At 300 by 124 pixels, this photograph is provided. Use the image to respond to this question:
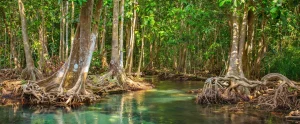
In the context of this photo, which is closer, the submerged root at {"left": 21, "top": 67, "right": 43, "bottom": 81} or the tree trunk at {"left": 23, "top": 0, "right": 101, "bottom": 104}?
the tree trunk at {"left": 23, "top": 0, "right": 101, "bottom": 104}

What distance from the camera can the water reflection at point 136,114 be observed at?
32.6ft

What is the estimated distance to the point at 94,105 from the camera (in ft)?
41.6

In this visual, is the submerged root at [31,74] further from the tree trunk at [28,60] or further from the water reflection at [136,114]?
the water reflection at [136,114]

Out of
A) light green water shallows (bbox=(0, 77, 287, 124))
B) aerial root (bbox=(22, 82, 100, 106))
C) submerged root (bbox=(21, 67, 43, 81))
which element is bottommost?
light green water shallows (bbox=(0, 77, 287, 124))

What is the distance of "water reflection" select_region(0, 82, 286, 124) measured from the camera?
32.6ft

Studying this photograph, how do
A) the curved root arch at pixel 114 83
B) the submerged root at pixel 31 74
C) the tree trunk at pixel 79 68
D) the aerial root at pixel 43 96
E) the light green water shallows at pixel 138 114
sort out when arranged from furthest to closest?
the curved root arch at pixel 114 83 → the submerged root at pixel 31 74 → the tree trunk at pixel 79 68 → the aerial root at pixel 43 96 → the light green water shallows at pixel 138 114

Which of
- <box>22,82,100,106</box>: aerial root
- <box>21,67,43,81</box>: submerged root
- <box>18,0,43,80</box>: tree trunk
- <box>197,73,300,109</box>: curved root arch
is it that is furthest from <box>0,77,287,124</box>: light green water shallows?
<box>18,0,43,80</box>: tree trunk

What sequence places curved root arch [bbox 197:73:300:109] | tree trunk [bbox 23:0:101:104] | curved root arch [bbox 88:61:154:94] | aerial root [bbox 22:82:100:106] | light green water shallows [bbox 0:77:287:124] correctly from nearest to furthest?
light green water shallows [bbox 0:77:287:124] → aerial root [bbox 22:82:100:106] → tree trunk [bbox 23:0:101:104] → curved root arch [bbox 197:73:300:109] → curved root arch [bbox 88:61:154:94]

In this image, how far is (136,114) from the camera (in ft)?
36.5

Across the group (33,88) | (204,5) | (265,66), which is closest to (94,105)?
(33,88)

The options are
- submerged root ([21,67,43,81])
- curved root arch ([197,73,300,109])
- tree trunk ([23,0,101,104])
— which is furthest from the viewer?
submerged root ([21,67,43,81])

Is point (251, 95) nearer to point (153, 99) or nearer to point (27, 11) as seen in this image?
point (153, 99)

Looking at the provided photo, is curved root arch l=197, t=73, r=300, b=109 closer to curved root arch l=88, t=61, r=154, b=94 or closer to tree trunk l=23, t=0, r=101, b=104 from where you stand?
tree trunk l=23, t=0, r=101, b=104

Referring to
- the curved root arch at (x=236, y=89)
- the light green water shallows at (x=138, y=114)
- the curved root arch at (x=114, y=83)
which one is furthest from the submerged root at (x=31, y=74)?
the curved root arch at (x=236, y=89)
